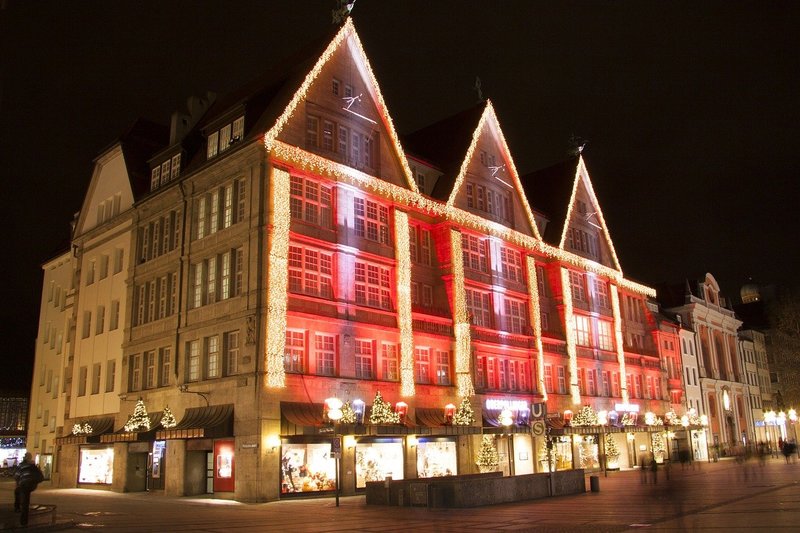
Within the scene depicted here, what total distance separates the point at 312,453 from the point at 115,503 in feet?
28.2

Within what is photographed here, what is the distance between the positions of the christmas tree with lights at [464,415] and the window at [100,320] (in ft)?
72.5

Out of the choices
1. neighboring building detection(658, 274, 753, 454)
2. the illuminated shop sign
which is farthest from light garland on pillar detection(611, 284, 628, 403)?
neighboring building detection(658, 274, 753, 454)

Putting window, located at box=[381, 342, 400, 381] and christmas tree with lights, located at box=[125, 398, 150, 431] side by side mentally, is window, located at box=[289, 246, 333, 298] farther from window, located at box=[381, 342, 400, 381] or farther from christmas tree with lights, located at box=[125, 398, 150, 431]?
christmas tree with lights, located at box=[125, 398, 150, 431]

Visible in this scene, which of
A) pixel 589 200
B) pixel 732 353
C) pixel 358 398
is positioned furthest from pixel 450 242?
pixel 732 353

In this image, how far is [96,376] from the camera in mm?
44750

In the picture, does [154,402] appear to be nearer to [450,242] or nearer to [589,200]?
[450,242]

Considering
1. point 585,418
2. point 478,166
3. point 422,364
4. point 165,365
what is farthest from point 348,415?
point 585,418

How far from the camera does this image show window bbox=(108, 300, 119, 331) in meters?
44.2

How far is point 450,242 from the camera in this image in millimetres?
45125

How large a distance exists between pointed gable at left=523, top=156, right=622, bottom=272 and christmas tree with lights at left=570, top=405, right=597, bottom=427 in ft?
41.3

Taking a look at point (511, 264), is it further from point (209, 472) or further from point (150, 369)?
point (209, 472)

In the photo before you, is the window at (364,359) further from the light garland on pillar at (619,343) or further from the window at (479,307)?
→ the light garland on pillar at (619,343)

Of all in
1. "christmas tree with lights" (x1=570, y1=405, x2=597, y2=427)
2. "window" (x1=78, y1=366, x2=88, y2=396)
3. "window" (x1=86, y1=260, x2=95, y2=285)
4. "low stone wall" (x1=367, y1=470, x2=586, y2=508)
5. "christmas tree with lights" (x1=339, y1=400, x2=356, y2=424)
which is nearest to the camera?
"low stone wall" (x1=367, y1=470, x2=586, y2=508)

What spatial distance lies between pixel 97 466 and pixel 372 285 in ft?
62.5
